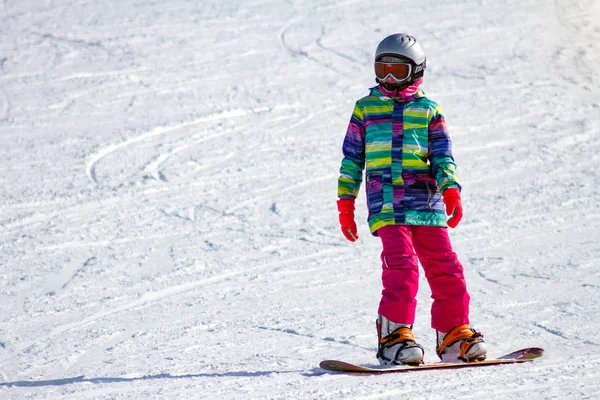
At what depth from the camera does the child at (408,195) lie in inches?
160

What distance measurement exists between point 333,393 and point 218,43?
30.1 feet

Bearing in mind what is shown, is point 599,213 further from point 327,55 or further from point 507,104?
point 327,55

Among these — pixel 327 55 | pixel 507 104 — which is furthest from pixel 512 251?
pixel 327 55

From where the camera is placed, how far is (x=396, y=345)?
4.03 meters

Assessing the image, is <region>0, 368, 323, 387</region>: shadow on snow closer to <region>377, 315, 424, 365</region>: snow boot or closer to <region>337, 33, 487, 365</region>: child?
<region>377, 315, 424, 365</region>: snow boot

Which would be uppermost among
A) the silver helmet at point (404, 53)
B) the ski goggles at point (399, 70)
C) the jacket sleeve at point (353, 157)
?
the silver helmet at point (404, 53)

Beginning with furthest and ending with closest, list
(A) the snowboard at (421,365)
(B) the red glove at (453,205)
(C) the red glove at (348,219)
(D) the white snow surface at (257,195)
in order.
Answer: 1. (D) the white snow surface at (257,195)
2. (C) the red glove at (348,219)
3. (B) the red glove at (453,205)
4. (A) the snowboard at (421,365)

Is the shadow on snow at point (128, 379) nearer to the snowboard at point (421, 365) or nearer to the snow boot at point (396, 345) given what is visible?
the snowboard at point (421, 365)

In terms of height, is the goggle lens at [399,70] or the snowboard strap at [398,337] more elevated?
the goggle lens at [399,70]

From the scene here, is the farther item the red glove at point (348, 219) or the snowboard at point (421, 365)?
the red glove at point (348, 219)

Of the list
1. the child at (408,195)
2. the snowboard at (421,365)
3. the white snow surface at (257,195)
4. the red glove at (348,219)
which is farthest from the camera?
the white snow surface at (257,195)

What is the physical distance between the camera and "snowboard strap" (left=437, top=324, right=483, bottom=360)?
411 cm

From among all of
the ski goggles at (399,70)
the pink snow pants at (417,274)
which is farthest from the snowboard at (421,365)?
the ski goggles at (399,70)

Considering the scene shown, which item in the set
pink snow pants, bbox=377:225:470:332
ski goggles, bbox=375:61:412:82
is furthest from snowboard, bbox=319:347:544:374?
ski goggles, bbox=375:61:412:82
